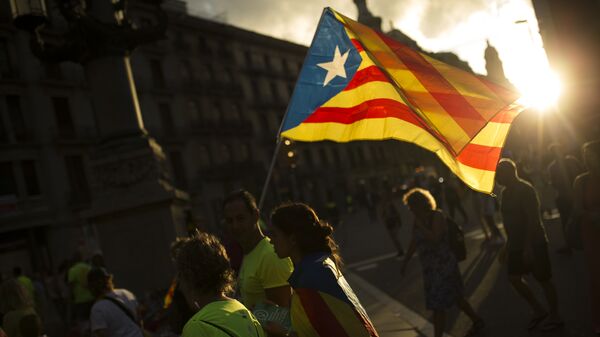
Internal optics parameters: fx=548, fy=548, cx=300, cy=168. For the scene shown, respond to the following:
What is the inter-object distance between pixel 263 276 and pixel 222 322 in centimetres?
99

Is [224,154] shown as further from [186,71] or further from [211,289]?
[211,289]

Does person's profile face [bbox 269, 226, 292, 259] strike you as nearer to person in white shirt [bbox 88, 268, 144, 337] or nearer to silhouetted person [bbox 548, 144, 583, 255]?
person in white shirt [bbox 88, 268, 144, 337]

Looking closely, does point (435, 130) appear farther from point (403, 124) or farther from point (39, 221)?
point (39, 221)

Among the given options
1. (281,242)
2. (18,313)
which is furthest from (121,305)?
(281,242)

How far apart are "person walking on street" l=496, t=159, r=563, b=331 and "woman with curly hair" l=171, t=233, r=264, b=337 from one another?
140 inches

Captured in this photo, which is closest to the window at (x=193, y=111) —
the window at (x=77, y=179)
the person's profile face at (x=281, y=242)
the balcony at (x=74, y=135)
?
the balcony at (x=74, y=135)

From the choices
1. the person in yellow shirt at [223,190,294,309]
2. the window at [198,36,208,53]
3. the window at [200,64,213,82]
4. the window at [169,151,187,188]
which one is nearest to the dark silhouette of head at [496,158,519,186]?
the person in yellow shirt at [223,190,294,309]

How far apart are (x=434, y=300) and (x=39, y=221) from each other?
1041 inches

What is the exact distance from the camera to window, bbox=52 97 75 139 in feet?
98.5

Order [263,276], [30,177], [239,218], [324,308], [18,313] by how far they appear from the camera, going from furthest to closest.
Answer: [30,177] → [18,313] → [239,218] → [263,276] → [324,308]

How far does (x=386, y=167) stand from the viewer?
62.7 metres

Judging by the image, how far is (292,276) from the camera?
8.32ft

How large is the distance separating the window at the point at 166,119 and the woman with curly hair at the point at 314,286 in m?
35.2

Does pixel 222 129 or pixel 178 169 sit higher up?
pixel 222 129
